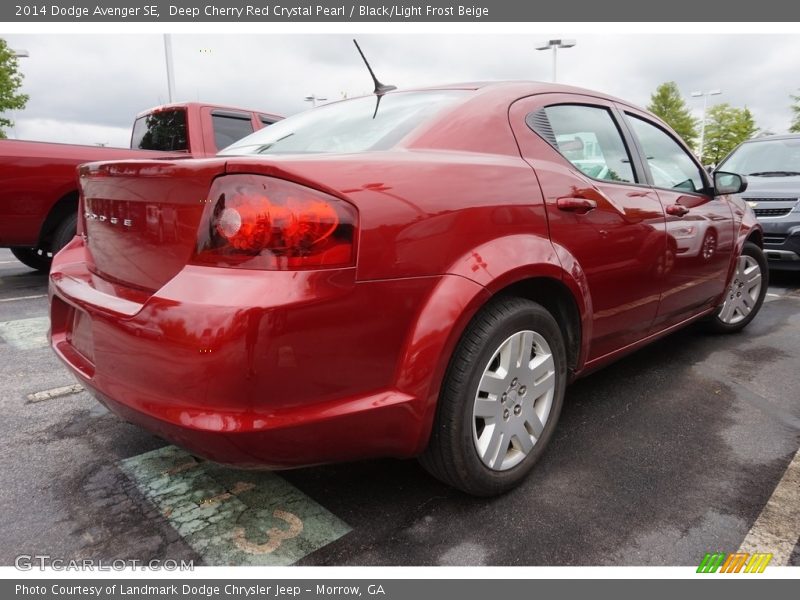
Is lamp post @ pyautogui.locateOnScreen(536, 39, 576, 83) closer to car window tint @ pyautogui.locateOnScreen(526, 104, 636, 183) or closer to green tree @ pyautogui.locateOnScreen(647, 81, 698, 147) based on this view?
car window tint @ pyautogui.locateOnScreen(526, 104, 636, 183)

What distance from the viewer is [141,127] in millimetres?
6703

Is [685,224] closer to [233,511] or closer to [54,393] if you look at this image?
[233,511]

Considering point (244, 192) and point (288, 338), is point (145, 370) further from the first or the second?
point (244, 192)

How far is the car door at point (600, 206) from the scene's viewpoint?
2.24 m

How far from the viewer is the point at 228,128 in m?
6.20

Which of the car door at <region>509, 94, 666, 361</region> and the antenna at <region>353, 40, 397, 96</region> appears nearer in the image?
the car door at <region>509, 94, 666, 361</region>

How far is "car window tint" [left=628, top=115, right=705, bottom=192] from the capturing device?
3.02 meters

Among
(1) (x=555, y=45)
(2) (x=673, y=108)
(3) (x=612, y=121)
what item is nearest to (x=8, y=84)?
(1) (x=555, y=45)

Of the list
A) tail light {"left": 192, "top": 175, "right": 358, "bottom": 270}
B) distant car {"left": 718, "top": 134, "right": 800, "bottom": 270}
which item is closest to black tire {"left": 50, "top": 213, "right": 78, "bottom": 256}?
tail light {"left": 192, "top": 175, "right": 358, "bottom": 270}

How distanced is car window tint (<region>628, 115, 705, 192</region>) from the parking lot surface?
1.20 m

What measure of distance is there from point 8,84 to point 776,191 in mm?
27470

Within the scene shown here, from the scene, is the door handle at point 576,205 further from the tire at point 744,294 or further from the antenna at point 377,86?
the tire at point 744,294

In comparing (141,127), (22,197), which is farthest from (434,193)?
(141,127)

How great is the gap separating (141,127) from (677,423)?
253 inches
